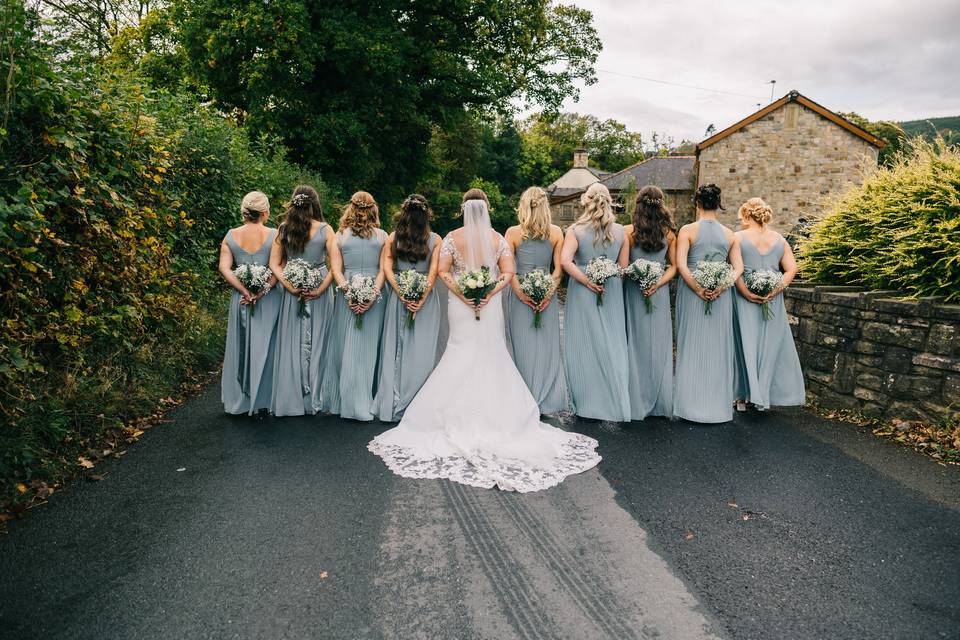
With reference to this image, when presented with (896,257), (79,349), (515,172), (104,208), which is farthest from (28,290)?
(515,172)

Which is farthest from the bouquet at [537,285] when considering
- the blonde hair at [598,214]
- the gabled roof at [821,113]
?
the gabled roof at [821,113]

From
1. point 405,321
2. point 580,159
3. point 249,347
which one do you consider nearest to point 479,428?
point 405,321

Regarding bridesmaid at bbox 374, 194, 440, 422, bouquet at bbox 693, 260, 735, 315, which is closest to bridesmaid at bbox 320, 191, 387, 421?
bridesmaid at bbox 374, 194, 440, 422

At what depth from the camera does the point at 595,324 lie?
6.50 meters

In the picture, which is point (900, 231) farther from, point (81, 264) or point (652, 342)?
point (81, 264)

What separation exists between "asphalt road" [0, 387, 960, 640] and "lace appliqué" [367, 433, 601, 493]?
124 millimetres

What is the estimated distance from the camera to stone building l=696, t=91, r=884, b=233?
117 feet

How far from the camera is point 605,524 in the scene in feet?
13.4

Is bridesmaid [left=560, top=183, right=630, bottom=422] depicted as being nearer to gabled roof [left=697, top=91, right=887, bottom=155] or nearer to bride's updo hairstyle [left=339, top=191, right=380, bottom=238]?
bride's updo hairstyle [left=339, top=191, right=380, bottom=238]

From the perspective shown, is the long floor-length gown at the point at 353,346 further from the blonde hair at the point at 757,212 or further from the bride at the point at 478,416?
the blonde hair at the point at 757,212

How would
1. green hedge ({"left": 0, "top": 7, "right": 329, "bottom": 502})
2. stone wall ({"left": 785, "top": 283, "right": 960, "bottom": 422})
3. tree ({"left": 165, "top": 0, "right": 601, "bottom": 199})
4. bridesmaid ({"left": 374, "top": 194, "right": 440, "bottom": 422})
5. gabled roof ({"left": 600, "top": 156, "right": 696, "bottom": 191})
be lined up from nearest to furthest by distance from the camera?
green hedge ({"left": 0, "top": 7, "right": 329, "bottom": 502}) → stone wall ({"left": 785, "top": 283, "right": 960, "bottom": 422}) → bridesmaid ({"left": 374, "top": 194, "right": 440, "bottom": 422}) → tree ({"left": 165, "top": 0, "right": 601, "bottom": 199}) → gabled roof ({"left": 600, "top": 156, "right": 696, "bottom": 191})

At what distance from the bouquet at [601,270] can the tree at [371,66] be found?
52.5 feet

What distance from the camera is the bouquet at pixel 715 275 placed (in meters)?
6.39

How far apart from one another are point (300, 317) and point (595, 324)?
128 inches
